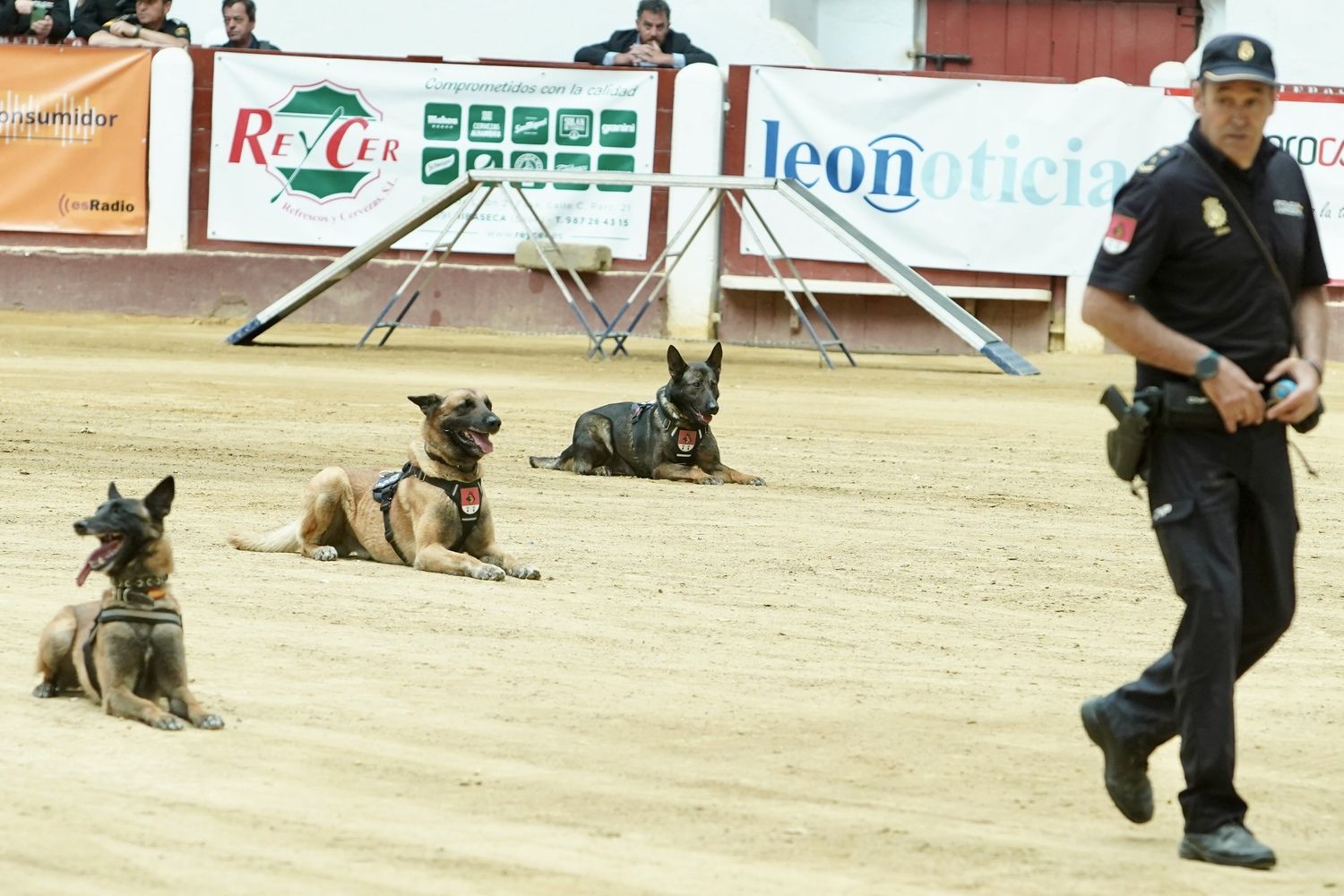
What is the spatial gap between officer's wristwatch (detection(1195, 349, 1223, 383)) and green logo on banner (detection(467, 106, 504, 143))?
629 inches

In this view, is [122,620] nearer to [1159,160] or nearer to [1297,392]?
[1159,160]

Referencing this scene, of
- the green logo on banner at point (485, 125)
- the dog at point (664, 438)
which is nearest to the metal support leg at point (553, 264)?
the green logo on banner at point (485, 125)

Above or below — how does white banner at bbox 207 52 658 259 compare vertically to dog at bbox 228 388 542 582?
above

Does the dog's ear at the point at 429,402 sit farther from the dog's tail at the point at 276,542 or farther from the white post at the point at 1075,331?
the white post at the point at 1075,331

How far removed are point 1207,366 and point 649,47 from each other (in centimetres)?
1631

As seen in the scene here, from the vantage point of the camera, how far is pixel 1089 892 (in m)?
4.61

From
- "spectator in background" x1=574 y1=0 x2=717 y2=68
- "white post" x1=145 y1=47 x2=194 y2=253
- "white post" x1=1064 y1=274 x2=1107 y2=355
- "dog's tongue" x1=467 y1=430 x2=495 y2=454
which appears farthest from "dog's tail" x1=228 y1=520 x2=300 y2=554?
"white post" x1=145 y1=47 x2=194 y2=253

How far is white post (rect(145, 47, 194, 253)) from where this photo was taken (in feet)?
67.1

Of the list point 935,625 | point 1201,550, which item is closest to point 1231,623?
point 1201,550

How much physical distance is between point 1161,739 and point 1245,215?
1.25 m

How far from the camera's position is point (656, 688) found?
6.54 meters

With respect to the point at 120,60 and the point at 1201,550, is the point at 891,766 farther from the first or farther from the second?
the point at 120,60

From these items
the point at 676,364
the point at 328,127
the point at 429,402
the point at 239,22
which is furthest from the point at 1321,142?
the point at 429,402

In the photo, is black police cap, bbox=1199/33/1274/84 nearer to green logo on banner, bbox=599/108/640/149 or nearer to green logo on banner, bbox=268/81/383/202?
green logo on banner, bbox=599/108/640/149
